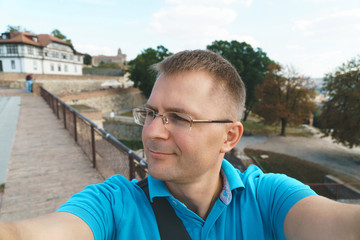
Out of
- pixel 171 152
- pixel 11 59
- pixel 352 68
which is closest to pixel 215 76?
pixel 171 152

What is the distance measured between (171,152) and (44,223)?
718 millimetres

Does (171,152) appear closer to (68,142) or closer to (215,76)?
(215,76)

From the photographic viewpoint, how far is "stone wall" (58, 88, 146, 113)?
89.7ft

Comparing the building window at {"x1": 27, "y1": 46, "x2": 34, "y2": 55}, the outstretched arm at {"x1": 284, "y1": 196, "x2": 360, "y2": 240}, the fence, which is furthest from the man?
the building window at {"x1": 27, "y1": 46, "x2": 34, "y2": 55}

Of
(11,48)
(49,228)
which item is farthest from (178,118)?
(11,48)

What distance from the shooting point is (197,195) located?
1.46 meters

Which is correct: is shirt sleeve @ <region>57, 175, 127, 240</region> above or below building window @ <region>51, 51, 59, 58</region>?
below

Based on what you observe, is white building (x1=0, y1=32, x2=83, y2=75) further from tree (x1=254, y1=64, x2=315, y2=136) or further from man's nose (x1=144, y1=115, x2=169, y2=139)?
man's nose (x1=144, y1=115, x2=169, y2=139)

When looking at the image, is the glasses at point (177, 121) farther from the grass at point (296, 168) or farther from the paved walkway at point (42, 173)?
the grass at point (296, 168)

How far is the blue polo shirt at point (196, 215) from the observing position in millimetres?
1230

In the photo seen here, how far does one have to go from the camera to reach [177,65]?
4.67 ft

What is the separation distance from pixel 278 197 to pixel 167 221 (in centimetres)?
65

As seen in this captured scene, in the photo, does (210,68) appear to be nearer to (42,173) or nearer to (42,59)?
(42,173)

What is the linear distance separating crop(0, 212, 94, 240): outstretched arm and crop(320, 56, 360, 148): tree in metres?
20.8
